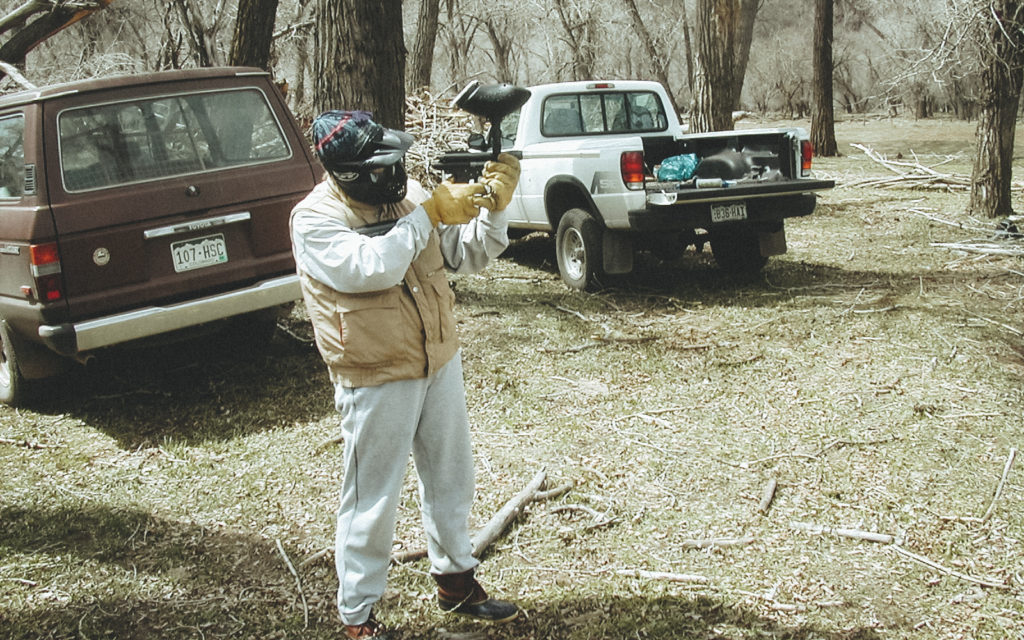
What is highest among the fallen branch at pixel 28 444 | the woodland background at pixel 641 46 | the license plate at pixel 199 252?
the woodland background at pixel 641 46

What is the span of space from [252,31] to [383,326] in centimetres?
962

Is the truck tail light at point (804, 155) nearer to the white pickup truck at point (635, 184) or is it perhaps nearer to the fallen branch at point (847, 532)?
the white pickup truck at point (635, 184)

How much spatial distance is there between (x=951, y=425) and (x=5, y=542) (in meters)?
4.61

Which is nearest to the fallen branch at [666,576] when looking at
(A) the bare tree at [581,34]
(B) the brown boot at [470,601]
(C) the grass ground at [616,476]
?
(C) the grass ground at [616,476]

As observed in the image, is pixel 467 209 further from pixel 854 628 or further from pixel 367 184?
pixel 854 628

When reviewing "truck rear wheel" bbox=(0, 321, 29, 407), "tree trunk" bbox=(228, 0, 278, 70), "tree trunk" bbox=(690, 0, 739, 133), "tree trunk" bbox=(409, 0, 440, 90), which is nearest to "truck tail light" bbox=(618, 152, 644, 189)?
"truck rear wheel" bbox=(0, 321, 29, 407)

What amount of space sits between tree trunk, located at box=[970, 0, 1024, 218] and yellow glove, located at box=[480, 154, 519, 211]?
8658mm

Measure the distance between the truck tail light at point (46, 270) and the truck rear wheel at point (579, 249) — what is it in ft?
13.8

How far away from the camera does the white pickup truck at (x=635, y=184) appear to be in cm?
737

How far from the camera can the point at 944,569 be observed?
11.5 ft

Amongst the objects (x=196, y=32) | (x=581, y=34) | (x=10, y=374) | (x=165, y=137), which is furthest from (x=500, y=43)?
(x=10, y=374)

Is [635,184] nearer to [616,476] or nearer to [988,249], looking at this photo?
[616,476]

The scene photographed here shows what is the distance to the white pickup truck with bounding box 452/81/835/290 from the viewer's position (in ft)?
24.2

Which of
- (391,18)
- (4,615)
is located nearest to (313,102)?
(391,18)
